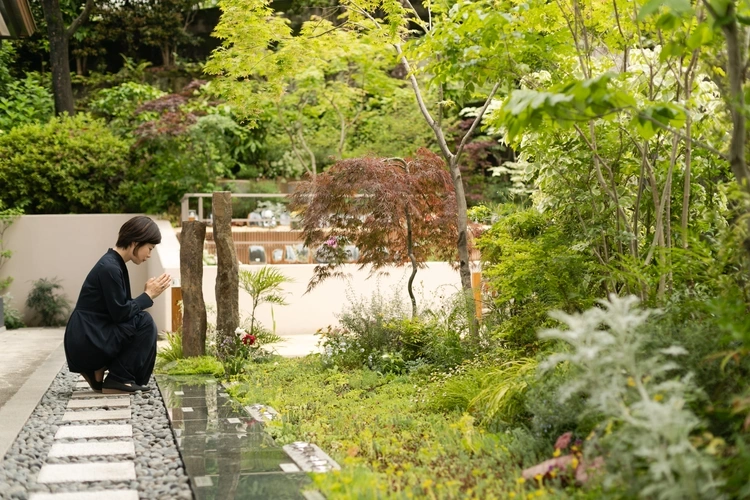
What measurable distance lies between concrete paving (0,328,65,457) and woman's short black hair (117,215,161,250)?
52.6 inches

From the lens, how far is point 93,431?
532 centimetres

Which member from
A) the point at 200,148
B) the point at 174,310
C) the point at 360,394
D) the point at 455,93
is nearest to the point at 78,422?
the point at 360,394

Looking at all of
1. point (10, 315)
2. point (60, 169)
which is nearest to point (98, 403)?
point (10, 315)

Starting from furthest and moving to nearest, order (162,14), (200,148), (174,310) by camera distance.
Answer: (162,14) → (200,148) → (174,310)

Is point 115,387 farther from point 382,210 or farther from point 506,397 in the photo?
point 506,397

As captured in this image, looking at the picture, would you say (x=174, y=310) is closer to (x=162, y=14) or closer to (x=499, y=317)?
(x=499, y=317)

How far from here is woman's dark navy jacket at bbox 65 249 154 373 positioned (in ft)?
20.8

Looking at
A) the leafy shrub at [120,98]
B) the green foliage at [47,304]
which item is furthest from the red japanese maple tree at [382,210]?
the leafy shrub at [120,98]

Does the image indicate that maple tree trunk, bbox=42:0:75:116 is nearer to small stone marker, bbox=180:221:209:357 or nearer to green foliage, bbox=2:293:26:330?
green foliage, bbox=2:293:26:330

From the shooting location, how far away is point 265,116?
1853 centimetres

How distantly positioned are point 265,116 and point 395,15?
36.6ft

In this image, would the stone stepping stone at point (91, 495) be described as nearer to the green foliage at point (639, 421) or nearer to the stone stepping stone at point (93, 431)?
the stone stepping stone at point (93, 431)

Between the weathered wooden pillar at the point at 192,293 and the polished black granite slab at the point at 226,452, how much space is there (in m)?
1.45

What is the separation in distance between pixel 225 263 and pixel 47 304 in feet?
20.4
